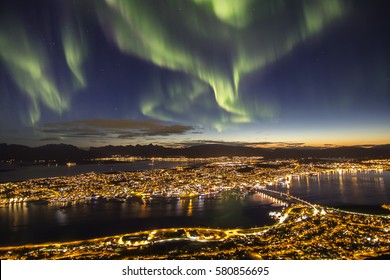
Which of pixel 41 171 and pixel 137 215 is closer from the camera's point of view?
pixel 137 215

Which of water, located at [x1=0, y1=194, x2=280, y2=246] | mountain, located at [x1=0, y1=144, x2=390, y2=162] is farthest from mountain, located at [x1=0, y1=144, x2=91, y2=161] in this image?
water, located at [x1=0, y1=194, x2=280, y2=246]

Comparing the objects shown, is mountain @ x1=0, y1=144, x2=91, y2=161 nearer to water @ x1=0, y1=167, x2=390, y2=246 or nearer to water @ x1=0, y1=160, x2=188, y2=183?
water @ x1=0, y1=160, x2=188, y2=183

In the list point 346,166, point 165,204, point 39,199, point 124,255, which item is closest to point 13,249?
point 124,255

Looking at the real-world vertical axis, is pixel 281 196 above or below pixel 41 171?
below

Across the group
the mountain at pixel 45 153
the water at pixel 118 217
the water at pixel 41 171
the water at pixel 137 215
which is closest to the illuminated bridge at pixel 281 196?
the water at pixel 137 215

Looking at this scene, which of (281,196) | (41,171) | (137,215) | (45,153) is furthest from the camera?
(45,153)

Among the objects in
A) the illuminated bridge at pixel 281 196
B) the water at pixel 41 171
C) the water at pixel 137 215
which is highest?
the water at pixel 41 171

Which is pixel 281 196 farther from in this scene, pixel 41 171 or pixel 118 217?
pixel 41 171

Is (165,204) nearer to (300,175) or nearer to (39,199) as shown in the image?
(39,199)

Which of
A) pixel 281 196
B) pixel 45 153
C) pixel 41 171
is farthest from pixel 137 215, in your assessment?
pixel 45 153

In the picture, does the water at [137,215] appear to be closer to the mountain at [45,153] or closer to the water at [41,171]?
the water at [41,171]
